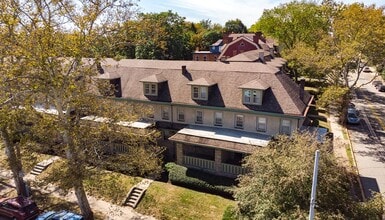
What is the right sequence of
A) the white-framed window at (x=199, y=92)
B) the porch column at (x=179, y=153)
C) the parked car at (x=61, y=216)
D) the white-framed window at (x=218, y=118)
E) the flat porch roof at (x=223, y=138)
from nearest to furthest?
the parked car at (x=61, y=216) < the flat porch roof at (x=223, y=138) < the porch column at (x=179, y=153) < the white-framed window at (x=218, y=118) < the white-framed window at (x=199, y=92)

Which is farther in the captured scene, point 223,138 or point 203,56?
point 203,56

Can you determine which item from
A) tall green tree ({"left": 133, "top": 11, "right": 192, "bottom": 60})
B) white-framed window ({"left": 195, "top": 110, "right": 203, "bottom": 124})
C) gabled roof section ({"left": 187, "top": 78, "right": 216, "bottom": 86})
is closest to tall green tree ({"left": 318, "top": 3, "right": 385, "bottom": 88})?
gabled roof section ({"left": 187, "top": 78, "right": 216, "bottom": 86})

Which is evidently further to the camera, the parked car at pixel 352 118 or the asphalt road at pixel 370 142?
the parked car at pixel 352 118

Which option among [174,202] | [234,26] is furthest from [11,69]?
[234,26]

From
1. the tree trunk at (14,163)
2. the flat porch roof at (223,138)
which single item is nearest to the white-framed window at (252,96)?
the flat porch roof at (223,138)

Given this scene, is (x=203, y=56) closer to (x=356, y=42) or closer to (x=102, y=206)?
(x=356, y=42)

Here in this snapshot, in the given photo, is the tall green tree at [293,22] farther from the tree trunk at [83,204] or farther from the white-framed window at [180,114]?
the tree trunk at [83,204]
